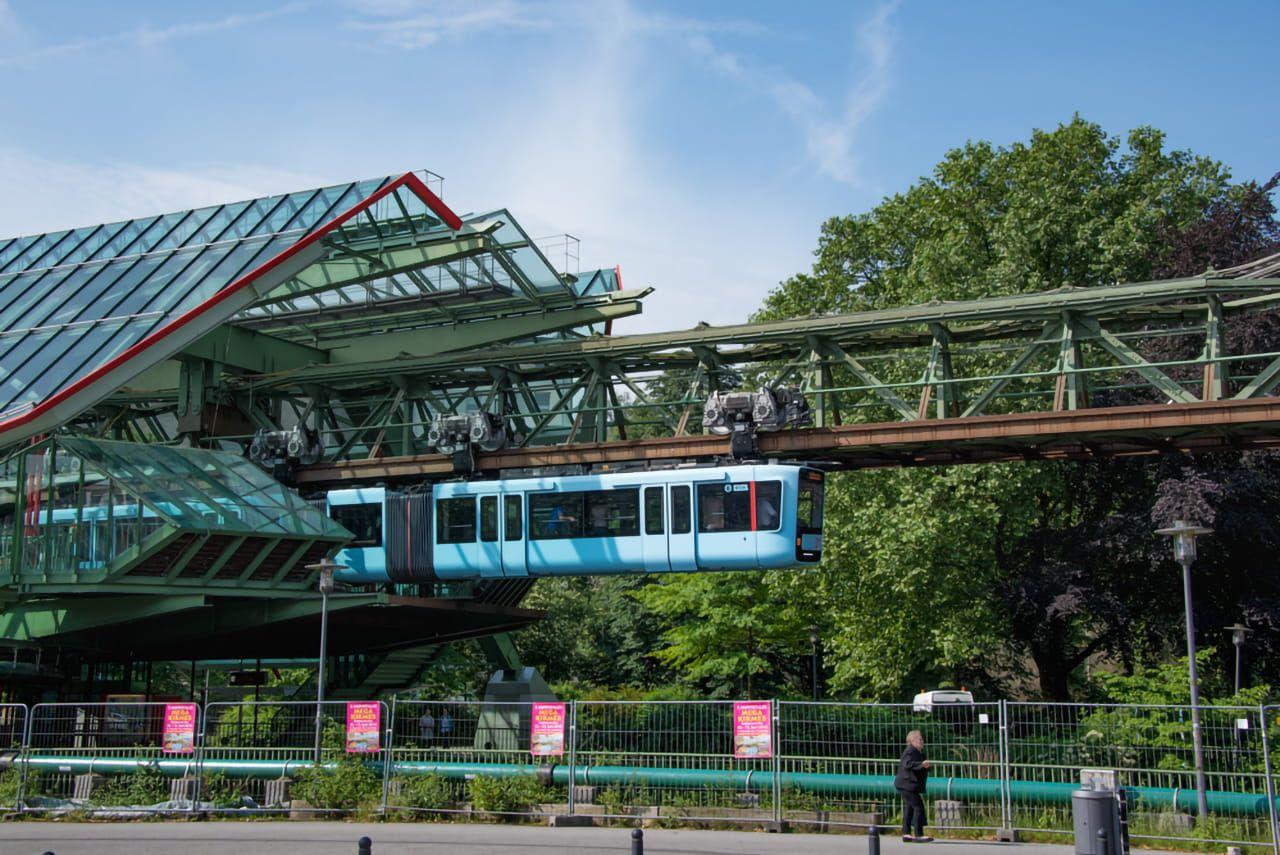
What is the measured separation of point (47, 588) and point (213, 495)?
3.87 meters

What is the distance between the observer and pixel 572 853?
15977 millimetres

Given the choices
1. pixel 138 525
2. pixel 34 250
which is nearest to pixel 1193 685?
pixel 138 525

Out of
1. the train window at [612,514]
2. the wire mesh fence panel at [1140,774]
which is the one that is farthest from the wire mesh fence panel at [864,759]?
the train window at [612,514]

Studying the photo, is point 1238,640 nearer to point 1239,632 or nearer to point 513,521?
point 1239,632

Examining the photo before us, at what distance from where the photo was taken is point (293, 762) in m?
21.2

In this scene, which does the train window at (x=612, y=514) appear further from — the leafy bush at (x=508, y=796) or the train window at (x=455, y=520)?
the leafy bush at (x=508, y=796)

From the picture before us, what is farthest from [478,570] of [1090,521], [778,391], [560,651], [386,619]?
[560,651]

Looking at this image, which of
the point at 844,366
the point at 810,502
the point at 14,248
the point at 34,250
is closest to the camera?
the point at 810,502

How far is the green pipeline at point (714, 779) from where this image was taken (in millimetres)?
17766

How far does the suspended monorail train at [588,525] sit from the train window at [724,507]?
24 millimetres

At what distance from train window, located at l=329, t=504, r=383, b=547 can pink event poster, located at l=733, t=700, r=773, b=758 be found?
577 inches

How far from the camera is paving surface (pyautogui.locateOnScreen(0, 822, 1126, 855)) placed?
16266 millimetres

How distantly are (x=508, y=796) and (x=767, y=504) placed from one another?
877cm

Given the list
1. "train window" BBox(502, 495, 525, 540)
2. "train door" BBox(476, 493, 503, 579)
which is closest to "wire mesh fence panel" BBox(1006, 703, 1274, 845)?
"train window" BBox(502, 495, 525, 540)
